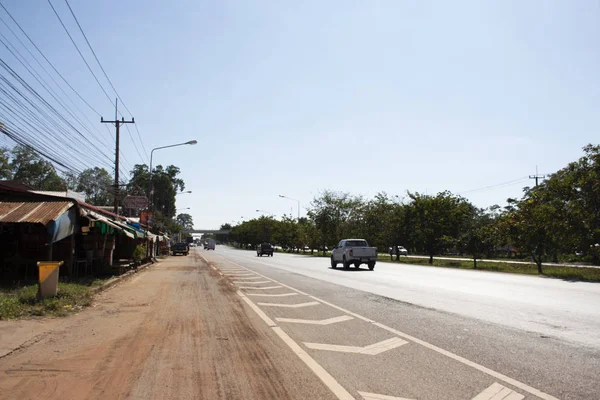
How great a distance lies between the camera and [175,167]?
12250 centimetres

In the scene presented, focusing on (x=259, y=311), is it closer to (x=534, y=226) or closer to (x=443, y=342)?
(x=443, y=342)

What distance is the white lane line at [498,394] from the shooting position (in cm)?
488

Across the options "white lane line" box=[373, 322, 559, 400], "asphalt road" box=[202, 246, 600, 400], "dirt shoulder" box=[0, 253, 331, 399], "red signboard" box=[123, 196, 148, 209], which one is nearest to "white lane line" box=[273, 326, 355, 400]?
"asphalt road" box=[202, 246, 600, 400]

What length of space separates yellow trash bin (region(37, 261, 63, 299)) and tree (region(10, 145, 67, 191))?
70.8 meters

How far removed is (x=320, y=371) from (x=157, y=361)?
2272mm

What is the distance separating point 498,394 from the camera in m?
5.00

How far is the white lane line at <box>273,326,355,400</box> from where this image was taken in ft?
16.4

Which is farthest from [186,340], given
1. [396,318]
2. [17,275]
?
[17,275]

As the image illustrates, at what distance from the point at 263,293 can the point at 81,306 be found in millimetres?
5576

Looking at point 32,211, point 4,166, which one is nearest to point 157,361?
point 32,211

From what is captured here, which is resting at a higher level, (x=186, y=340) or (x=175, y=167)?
(x=175, y=167)

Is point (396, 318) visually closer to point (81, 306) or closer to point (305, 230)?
point (81, 306)

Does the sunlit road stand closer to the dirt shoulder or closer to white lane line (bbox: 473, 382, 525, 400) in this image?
white lane line (bbox: 473, 382, 525, 400)

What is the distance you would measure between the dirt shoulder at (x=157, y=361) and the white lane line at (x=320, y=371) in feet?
0.38
